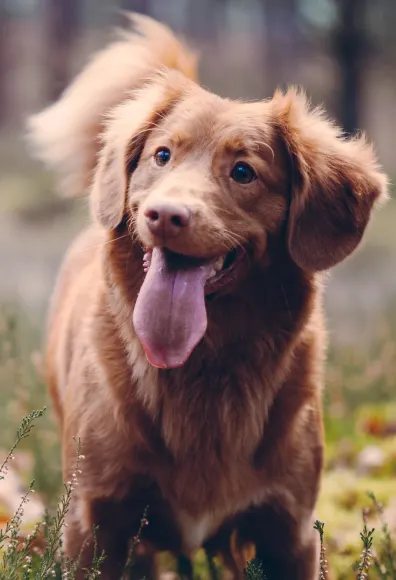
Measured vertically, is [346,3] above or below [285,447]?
above

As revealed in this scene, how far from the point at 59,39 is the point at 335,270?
6727mm

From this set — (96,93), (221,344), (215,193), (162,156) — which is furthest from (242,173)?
(96,93)

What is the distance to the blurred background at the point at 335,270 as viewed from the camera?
477 cm

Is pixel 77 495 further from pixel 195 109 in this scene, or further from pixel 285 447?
pixel 195 109

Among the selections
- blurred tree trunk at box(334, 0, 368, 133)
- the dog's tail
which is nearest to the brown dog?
the dog's tail

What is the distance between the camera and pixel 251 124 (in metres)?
3.10

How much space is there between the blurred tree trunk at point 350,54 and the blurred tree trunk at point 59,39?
180 inches

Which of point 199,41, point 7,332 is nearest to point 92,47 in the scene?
point 199,41

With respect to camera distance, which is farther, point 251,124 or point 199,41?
point 199,41

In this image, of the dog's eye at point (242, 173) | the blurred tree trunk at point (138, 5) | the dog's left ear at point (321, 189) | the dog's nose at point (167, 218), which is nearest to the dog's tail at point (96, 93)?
the dog's left ear at point (321, 189)

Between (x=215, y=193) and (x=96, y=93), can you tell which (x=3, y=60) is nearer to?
(x=96, y=93)

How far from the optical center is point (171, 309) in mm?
2861

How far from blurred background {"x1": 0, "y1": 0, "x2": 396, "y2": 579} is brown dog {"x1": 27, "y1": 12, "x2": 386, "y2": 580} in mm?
790

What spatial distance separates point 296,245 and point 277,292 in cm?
17
